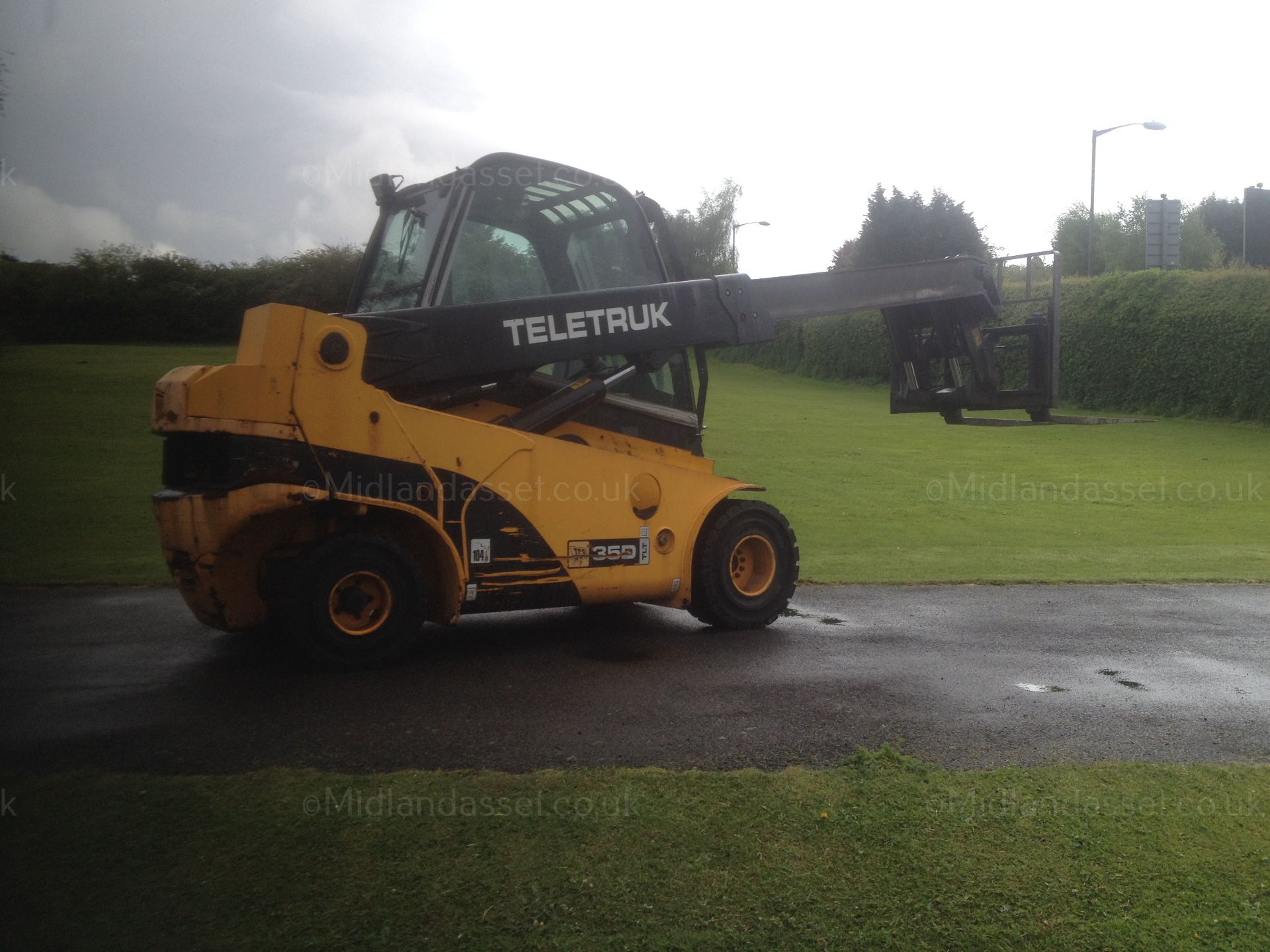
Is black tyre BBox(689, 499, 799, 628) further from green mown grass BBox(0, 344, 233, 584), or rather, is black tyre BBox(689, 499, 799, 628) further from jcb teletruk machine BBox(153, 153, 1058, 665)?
green mown grass BBox(0, 344, 233, 584)

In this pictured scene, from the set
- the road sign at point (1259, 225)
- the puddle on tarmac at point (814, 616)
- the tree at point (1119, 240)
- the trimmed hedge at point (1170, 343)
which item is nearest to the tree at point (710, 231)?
the trimmed hedge at point (1170, 343)

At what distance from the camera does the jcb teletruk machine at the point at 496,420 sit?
645cm

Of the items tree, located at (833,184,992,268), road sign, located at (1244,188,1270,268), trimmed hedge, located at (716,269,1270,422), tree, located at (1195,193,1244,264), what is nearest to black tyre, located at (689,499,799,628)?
tree, located at (833,184,992,268)

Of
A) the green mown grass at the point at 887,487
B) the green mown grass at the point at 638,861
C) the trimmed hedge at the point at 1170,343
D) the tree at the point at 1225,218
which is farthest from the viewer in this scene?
the tree at the point at 1225,218

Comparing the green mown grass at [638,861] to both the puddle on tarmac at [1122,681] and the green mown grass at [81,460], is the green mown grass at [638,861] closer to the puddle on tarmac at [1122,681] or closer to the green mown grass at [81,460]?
the puddle on tarmac at [1122,681]

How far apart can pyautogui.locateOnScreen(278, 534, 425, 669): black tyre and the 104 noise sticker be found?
1107 mm

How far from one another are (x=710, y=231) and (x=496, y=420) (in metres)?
31.1

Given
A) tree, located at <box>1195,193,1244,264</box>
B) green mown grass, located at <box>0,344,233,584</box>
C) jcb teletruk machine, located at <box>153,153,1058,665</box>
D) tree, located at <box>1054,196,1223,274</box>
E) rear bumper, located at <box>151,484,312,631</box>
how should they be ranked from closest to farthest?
1. rear bumper, located at <box>151,484,312,631</box>
2. jcb teletruk machine, located at <box>153,153,1058,665</box>
3. green mown grass, located at <box>0,344,233,584</box>
4. tree, located at <box>1054,196,1223,274</box>
5. tree, located at <box>1195,193,1244,264</box>

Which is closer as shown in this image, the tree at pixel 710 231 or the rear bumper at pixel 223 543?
the rear bumper at pixel 223 543

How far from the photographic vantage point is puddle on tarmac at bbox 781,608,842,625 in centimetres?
900

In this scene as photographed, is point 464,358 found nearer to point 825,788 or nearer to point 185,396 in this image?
point 185,396

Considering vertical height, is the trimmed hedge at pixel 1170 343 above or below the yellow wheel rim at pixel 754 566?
above

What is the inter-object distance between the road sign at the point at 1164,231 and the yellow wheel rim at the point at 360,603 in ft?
66.9

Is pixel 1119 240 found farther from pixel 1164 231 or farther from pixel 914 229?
pixel 1164 231
